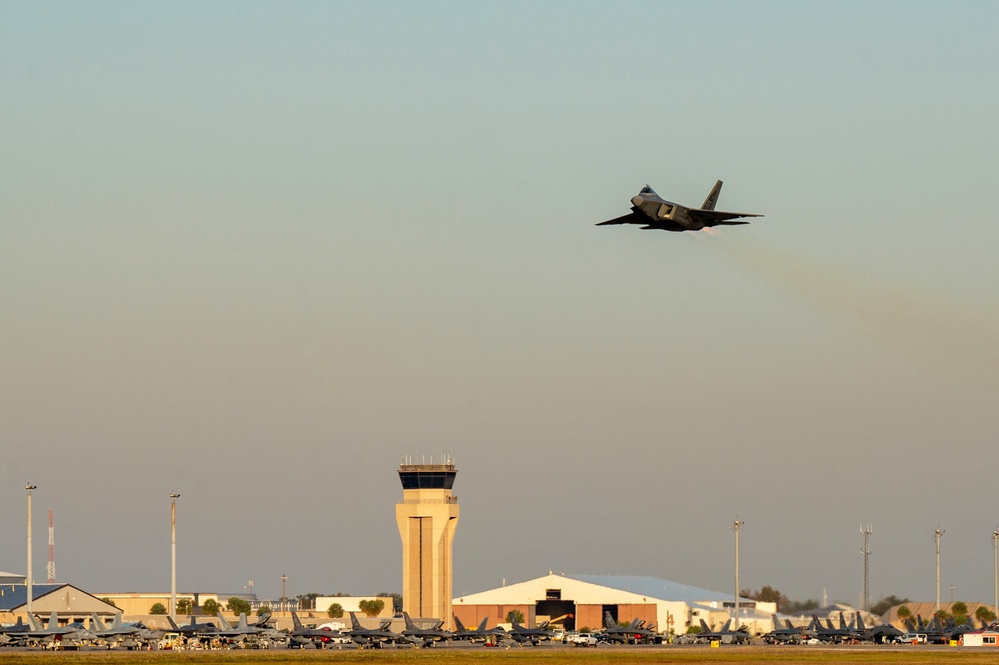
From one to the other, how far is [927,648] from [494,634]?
1964 inches

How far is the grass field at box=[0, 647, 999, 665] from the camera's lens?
116812mm

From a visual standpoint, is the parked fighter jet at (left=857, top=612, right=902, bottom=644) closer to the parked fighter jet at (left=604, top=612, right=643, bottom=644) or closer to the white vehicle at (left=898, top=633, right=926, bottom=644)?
the white vehicle at (left=898, top=633, right=926, bottom=644)

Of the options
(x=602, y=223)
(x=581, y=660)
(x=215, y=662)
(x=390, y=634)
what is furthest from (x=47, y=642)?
(x=602, y=223)

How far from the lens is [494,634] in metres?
174

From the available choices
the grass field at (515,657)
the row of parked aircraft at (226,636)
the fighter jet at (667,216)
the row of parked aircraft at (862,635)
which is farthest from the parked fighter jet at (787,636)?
the fighter jet at (667,216)

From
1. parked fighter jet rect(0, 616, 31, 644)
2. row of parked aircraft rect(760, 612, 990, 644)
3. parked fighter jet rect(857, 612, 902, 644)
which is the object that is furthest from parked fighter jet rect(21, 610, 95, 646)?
parked fighter jet rect(857, 612, 902, 644)

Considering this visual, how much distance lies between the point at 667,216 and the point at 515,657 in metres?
55.2

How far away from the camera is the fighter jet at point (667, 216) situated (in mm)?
84938

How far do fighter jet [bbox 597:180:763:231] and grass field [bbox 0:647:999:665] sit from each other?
4314 cm

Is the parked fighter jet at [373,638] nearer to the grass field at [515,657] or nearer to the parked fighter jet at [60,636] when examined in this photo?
the grass field at [515,657]

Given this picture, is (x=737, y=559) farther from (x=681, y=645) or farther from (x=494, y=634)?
(x=494, y=634)

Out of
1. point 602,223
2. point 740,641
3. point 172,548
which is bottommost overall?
point 740,641

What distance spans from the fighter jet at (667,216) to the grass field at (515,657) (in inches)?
1698

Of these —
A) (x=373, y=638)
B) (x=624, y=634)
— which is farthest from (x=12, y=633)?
(x=624, y=634)
